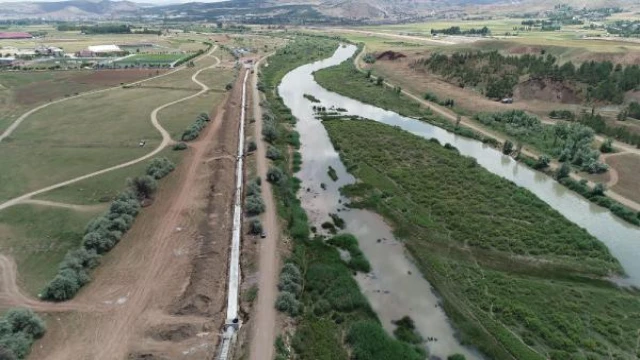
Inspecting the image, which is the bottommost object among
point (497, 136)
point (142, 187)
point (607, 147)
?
point (142, 187)

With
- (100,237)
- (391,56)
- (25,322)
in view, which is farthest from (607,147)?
(391,56)

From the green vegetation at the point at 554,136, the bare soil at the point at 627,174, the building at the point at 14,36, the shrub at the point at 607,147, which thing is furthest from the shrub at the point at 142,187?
the building at the point at 14,36

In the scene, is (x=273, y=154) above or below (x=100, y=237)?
above

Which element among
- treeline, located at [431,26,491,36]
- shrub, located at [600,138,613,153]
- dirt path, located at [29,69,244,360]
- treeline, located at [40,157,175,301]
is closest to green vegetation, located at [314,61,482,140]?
shrub, located at [600,138,613,153]

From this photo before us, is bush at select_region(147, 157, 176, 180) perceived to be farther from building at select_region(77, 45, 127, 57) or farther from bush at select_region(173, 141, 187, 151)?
building at select_region(77, 45, 127, 57)

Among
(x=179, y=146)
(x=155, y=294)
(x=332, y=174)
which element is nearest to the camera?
(x=155, y=294)

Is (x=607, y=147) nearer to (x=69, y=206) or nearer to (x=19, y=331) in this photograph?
(x=69, y=206)
